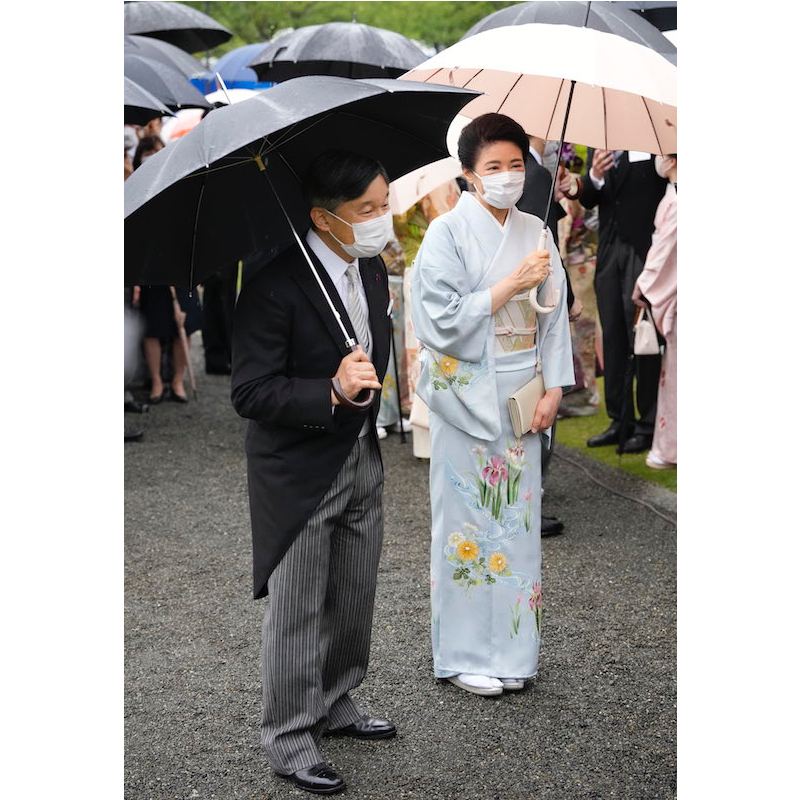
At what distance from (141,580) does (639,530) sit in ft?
8.45

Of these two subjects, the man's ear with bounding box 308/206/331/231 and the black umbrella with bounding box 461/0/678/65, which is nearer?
the man's ear with bounding box 308/206/331/231

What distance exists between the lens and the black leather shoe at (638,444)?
24.5ft

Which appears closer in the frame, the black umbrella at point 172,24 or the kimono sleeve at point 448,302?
the kimono sleeve at point 448,302

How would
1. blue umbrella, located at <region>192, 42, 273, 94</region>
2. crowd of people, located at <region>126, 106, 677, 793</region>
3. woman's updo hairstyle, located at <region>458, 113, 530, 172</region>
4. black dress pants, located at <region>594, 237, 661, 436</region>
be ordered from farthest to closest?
blue umbrella, located at <region>192, 42, 273, 94</region> < black dress pants, located at <region>594, 237, 661, 436</region> < woman's updo hairstyle, located at <region>458, 113, 530, 172</region> < crowd of people, located at <region>126, 106, 677, 793</region>

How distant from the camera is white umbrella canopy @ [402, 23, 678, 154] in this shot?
143 inches

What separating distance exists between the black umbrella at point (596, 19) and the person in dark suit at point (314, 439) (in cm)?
147

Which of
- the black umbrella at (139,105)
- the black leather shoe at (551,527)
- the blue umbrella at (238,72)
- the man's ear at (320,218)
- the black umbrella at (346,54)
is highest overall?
the blue umbrella at (238,72)

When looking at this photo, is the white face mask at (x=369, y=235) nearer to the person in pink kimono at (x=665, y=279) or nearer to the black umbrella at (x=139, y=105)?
the black umbrella at (x=139, y=105)

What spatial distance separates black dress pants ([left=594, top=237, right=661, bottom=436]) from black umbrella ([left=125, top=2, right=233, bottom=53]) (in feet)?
16.7

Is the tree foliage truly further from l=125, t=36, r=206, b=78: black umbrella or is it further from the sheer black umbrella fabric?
the sheer black umbrella fabric

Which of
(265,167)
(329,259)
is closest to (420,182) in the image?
(329,259)

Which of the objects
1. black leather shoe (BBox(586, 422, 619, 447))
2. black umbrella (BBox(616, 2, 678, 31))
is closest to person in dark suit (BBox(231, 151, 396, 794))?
black leather shoe (BBox(586, 422, 619, 447))

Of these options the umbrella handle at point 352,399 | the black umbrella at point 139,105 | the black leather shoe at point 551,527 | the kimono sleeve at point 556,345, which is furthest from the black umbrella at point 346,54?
the umbrella handle at point 352,399

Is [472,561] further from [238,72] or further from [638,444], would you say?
[238,72]
